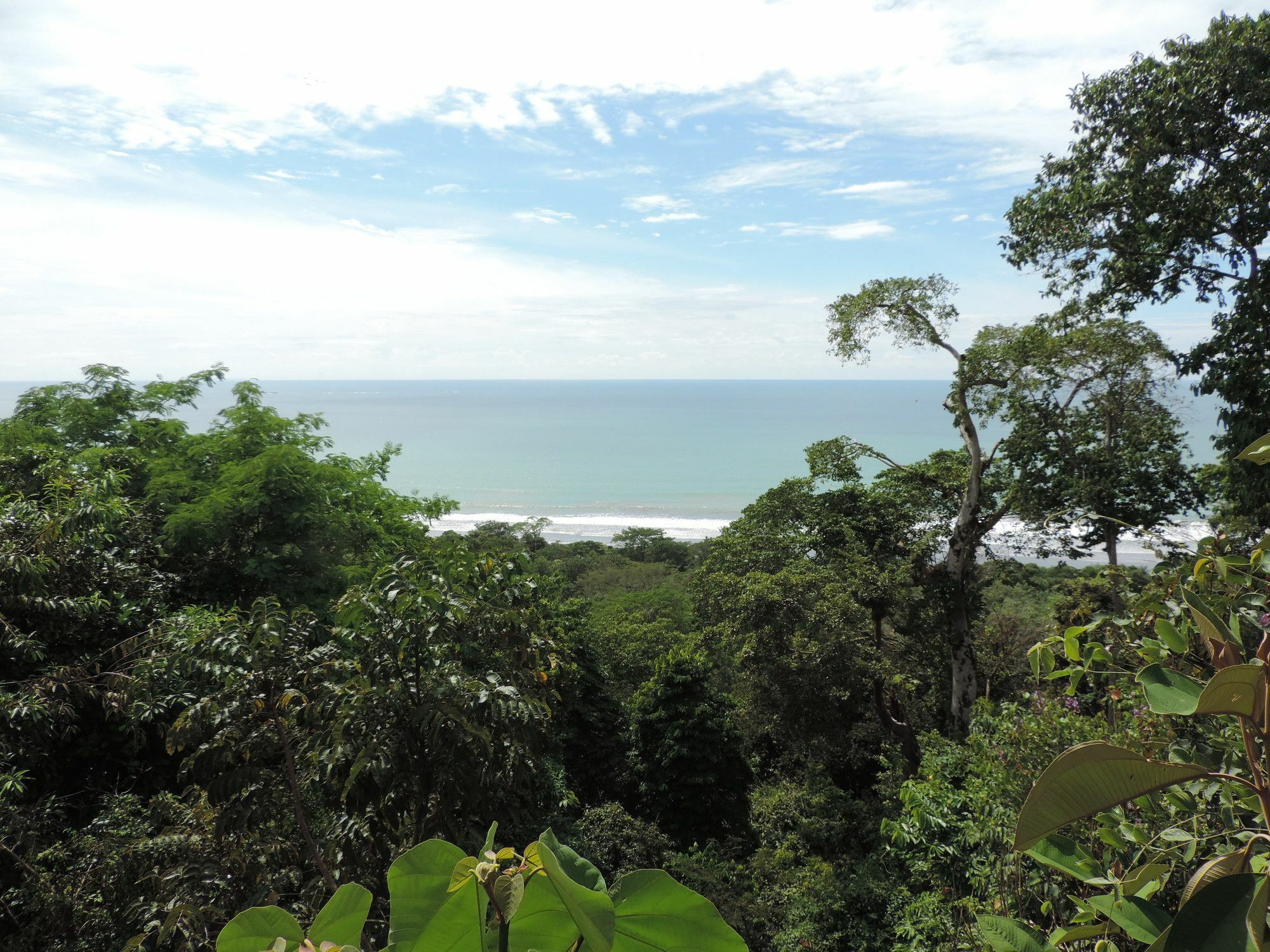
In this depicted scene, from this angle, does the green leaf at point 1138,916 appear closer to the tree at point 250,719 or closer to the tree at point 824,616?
the tree at point 250,719

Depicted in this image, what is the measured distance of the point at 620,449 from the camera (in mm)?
63219

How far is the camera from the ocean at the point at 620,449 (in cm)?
3856

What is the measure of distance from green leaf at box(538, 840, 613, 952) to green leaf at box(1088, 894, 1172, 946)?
45cm

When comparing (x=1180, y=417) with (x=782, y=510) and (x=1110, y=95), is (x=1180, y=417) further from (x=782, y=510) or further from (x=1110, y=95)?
(x=782, y=510)

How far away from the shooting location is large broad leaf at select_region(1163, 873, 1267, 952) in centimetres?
43

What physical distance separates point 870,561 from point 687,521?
87.9 feet

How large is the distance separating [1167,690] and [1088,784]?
0.64 feet

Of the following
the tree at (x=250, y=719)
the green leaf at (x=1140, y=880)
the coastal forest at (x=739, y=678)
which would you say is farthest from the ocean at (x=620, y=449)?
the green leaf at (x=1140, y=880)

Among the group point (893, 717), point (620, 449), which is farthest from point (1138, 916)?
point (620, 449)

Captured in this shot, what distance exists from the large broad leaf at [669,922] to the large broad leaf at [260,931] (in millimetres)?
218

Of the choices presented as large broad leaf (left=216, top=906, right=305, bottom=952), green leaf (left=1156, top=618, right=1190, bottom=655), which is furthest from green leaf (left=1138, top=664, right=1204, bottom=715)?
large broad leaf (left=216, top=906, right=305, bottom=952)

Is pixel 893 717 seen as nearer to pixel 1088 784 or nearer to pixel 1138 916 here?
pixel 1138 916

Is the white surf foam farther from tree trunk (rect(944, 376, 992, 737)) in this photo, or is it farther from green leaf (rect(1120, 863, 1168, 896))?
green leaf (rect(1120, 863, 1168, 896))

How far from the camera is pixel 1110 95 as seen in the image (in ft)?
21.4
